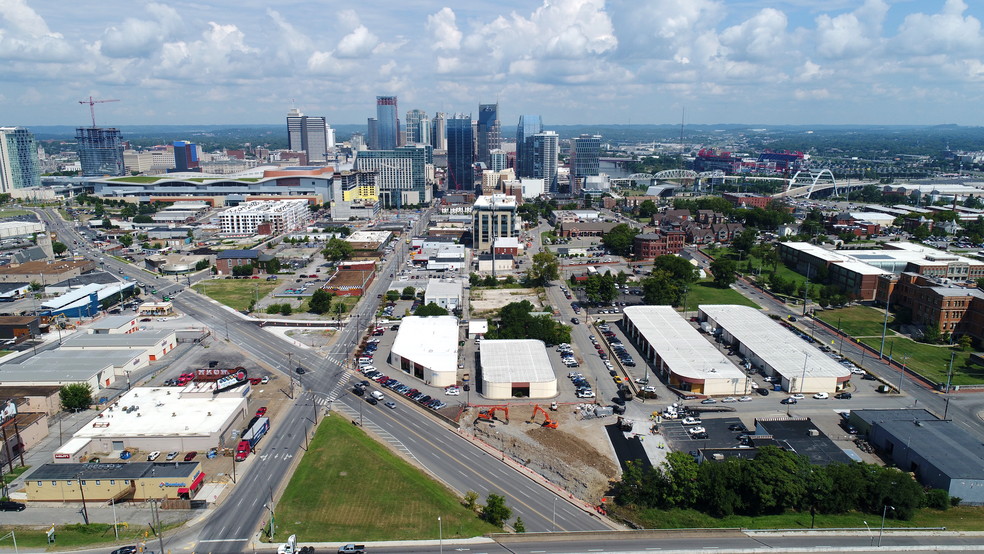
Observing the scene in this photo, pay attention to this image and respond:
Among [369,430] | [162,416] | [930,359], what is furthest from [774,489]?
[162,416]

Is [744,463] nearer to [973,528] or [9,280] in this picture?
[973,528]

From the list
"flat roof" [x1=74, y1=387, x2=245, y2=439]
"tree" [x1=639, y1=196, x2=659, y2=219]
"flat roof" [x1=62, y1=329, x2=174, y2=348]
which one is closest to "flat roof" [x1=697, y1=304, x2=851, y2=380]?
"flat roof" [x1=74, y1=387, x2=245, y2=439]

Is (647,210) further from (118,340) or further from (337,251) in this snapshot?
(118,340)

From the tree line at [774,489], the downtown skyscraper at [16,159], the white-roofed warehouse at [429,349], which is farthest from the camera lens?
the downtown skyscraper at [16,159]

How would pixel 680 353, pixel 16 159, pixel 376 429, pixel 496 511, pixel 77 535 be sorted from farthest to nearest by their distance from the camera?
1. pixel 16 159
2. pixel 680 353
3. pixel 376 429
4. pixel 496 511
5. pixel 77 535

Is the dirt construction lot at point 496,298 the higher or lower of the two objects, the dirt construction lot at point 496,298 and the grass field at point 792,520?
the higher

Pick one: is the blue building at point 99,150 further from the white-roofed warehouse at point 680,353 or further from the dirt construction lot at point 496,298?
the white-roofed warehouse at point 680,353

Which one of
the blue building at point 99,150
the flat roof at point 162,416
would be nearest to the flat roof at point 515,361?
the flat roof at point 162,416
